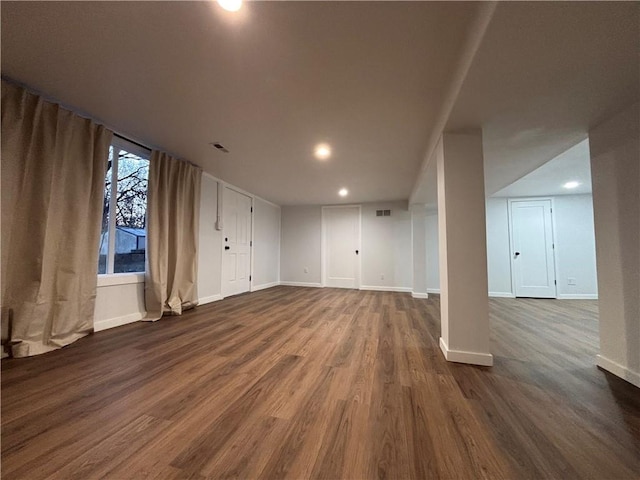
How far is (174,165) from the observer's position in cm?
331

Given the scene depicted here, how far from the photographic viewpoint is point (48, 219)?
2041 mm

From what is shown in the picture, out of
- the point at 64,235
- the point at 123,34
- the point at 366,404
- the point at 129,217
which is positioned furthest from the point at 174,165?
the point at 366,404

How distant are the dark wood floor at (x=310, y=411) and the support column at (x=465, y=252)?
20cm

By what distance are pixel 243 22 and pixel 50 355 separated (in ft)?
9.41

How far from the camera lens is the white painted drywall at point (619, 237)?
164 cm

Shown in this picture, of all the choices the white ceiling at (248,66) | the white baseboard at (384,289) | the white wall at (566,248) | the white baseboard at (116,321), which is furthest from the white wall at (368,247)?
the white baseboard at (116,321)

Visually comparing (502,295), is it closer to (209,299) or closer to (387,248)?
(387,248)

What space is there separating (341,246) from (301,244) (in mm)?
1110

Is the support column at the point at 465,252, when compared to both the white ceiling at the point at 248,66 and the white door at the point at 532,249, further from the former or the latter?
the white door at the point at 532,249

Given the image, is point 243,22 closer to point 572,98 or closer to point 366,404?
point 572,98

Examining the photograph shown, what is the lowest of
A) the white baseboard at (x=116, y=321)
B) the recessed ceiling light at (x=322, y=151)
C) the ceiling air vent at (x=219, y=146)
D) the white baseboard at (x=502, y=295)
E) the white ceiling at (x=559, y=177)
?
the white baseboard at (x=502, y=295)

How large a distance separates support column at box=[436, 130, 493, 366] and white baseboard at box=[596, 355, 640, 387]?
821 mm

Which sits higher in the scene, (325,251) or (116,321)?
(325,251)

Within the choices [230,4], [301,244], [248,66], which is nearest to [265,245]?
[301,244]
